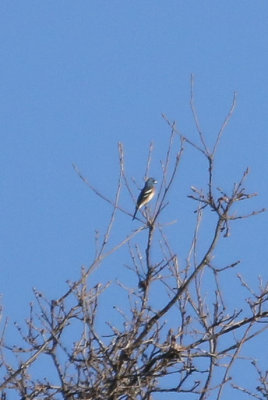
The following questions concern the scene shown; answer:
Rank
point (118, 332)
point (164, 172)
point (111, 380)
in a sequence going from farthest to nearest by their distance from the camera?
1. point (164, 172)
2. point (118, 332)
3. point (111, 380)

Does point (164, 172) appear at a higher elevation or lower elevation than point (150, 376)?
higher

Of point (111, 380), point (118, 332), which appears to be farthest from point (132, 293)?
point (111, 380)

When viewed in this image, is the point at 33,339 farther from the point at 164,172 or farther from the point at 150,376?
the point at 164,172

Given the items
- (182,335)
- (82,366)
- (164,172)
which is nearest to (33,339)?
(82,366)

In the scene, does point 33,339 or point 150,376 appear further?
point 33,339

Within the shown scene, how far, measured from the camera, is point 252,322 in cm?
599

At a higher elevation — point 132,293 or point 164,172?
point 164,172

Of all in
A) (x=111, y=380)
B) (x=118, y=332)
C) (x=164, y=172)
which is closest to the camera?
(x=111, y=380)

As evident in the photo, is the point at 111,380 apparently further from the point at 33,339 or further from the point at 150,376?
the point at 33,339

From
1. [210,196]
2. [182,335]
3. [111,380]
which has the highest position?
[210,196]

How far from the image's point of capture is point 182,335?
19.6 ft

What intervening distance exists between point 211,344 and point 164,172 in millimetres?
1104

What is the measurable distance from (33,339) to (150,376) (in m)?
0.83

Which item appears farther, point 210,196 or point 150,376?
point 210,196
